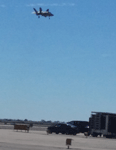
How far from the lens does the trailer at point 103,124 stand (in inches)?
1913

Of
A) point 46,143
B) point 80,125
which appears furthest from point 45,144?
point 80,125

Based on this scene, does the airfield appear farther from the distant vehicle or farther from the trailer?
the distant vehicle

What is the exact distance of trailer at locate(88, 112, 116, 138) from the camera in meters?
48.6

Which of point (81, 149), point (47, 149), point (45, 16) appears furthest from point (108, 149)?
point (45, 16)

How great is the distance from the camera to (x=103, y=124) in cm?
4984

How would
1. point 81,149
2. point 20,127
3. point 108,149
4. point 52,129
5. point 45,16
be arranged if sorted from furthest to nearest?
point 45,16, point 20,127, point 52,129, point 108,149, point 81,149

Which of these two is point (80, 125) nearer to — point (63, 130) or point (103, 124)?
point (63, 130)

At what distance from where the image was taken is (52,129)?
53.4m

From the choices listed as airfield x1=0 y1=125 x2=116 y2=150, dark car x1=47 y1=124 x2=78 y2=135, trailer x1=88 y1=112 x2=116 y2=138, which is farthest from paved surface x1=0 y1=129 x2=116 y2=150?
dark car x1=47 y1=124 x2=78 y2=135

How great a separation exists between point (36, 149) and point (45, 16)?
253ft

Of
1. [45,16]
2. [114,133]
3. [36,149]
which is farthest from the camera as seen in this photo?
[45,16]

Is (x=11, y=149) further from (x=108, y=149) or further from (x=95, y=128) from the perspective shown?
(x=95, y=128)

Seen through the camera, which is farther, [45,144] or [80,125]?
[80,125]

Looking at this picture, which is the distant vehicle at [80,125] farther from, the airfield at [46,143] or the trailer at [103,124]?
the airfield at [46,143]
